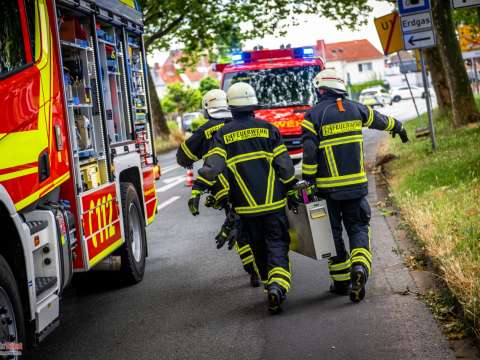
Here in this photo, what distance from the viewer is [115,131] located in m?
8.28

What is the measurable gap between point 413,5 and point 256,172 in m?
8.90

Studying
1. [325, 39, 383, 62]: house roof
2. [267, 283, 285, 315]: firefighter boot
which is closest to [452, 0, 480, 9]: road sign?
[267, 283, 285, 315]: firefighter boot

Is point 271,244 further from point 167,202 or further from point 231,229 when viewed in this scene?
point 167,202

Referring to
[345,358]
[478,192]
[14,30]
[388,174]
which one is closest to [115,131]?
[14,30]

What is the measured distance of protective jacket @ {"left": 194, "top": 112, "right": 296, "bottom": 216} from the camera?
281 inches

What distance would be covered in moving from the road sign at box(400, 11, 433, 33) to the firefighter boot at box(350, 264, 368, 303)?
9053 millimetres

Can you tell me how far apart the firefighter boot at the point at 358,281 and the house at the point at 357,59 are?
376 ft

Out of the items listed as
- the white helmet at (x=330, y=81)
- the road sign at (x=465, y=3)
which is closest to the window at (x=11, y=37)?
the white helmet at (x=330, y=81)

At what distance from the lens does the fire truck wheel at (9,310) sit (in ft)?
16.1

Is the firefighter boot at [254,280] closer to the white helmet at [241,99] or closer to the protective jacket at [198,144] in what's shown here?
the protective jacket at [198,144]

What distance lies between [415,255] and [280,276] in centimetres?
197

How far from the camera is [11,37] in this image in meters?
A: 5.84

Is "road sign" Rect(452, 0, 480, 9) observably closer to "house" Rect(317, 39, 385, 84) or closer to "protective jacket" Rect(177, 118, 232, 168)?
"protective jacket" Rect(177, 118, 232, 168)

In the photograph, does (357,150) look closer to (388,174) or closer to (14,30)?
(14,30)
